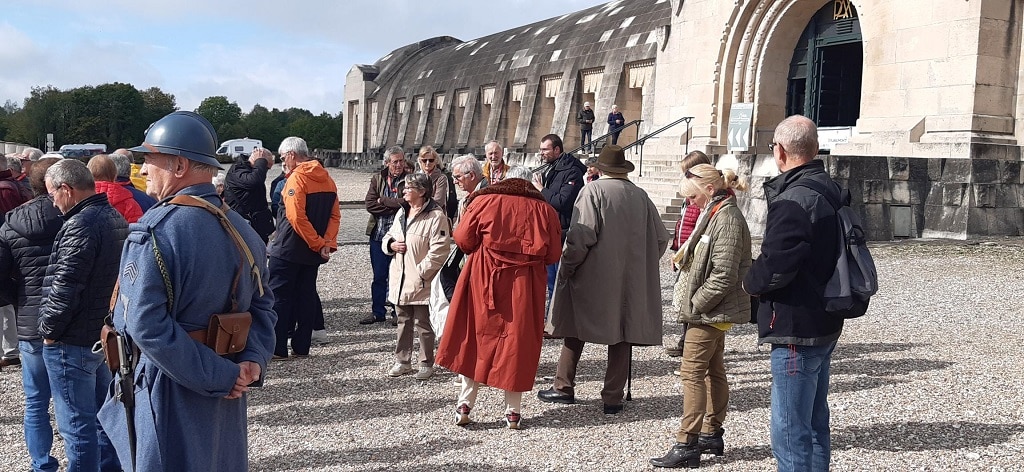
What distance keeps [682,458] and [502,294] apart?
1.39 metres

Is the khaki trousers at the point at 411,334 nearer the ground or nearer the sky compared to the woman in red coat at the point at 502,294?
nearer the ground

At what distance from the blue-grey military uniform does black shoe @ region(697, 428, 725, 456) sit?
8.79 feet

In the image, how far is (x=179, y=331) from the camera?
2477 millimetres

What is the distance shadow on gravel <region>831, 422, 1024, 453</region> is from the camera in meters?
4.64

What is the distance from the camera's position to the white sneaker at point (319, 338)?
736cm

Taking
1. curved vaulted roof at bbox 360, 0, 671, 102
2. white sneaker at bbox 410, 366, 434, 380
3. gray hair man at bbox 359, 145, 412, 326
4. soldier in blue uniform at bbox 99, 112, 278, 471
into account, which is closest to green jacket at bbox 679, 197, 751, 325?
white sneaker at bbox 410, 366, 434, 380

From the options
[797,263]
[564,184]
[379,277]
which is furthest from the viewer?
[379,277]

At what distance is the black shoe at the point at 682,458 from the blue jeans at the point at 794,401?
869 millimetres

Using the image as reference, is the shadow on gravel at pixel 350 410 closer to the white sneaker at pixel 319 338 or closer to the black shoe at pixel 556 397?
the black shoe at pixel 556 397

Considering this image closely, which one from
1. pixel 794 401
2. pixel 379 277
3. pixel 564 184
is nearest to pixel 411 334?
pixel 564 184

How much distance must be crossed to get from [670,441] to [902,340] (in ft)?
11.7

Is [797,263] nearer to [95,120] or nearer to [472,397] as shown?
[472,397]

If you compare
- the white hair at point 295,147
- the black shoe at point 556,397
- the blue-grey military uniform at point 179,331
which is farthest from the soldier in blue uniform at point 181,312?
the white hair at point 295,147

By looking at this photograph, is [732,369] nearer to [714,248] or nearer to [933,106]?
[714,248]
